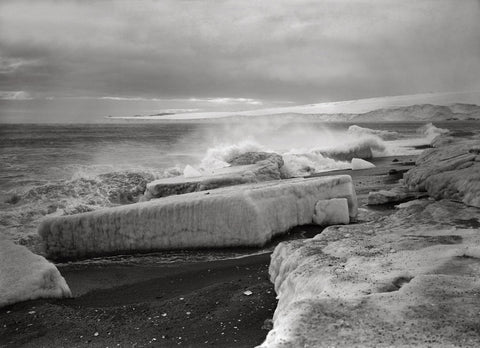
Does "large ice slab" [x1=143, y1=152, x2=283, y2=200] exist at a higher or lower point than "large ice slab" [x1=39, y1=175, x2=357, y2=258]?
higher

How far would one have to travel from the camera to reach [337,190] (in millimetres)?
9539

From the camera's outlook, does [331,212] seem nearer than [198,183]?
Yes

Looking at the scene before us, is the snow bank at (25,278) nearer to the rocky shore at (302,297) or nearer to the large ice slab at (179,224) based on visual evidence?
the rocky shore at (302,297)

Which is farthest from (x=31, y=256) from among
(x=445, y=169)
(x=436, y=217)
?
(x=445, y=169)

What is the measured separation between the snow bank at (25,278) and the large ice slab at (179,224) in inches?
76.8

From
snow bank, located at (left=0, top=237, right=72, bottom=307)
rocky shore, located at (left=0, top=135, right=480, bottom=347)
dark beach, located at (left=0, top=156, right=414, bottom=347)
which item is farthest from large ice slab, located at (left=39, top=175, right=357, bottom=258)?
snow bank, located at (left=0, top=237, right=72, bottom=307)

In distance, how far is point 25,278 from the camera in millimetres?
6172

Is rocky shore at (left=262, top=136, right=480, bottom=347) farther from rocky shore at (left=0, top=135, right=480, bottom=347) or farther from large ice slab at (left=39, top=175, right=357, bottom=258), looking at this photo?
large ice slab at (left=39, top=175, right=357, bottom=258)

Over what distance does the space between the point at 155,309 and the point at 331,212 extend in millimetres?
4792

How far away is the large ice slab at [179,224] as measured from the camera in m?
8.12

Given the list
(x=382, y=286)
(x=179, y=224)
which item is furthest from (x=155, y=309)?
(x=382, y=286)

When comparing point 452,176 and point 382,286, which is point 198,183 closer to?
point 452,176

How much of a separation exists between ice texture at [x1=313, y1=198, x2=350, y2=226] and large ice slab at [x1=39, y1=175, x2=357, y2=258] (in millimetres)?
767

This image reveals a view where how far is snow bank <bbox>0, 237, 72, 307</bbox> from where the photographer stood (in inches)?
238
